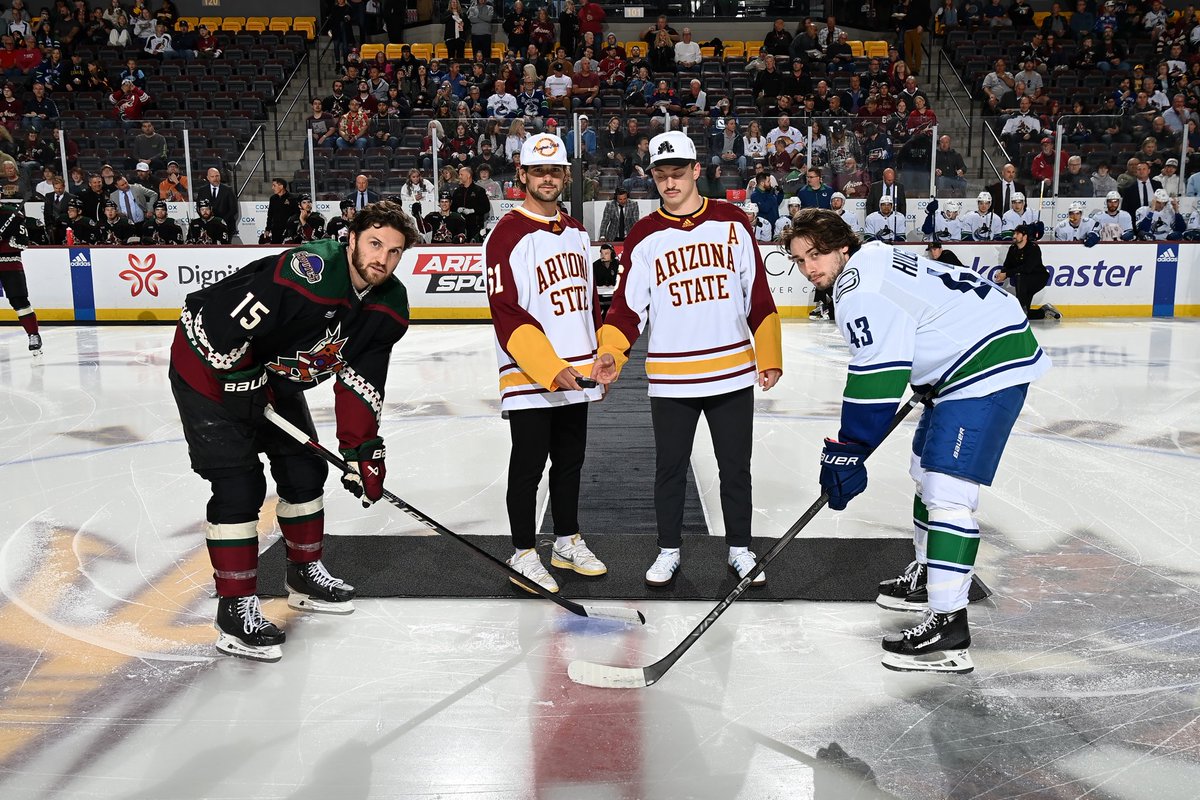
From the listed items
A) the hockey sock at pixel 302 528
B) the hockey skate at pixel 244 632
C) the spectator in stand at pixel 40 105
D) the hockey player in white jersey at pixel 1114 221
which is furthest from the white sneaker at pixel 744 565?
the spectator in stand at pixel 40 105

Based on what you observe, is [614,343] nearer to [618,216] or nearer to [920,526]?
[920,526]

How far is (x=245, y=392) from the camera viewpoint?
3346 mm

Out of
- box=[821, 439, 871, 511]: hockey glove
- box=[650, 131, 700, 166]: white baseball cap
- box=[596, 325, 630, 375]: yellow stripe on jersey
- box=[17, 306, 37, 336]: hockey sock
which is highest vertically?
box=[650, 131, 700, 166]: white baseball cap

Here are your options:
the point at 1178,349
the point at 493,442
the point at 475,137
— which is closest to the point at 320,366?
the point at 493,442

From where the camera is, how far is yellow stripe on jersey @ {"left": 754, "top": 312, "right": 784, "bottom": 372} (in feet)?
13.0

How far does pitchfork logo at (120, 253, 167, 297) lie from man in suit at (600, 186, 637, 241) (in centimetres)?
458

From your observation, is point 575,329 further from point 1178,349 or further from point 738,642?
point 1178,349

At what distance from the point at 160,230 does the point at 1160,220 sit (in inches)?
415

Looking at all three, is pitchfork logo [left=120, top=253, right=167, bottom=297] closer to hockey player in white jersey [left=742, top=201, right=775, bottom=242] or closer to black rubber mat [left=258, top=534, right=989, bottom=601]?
hockey player in white jersey [left=742, top=201, right=775, bottom=242]

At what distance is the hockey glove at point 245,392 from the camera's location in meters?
3.31

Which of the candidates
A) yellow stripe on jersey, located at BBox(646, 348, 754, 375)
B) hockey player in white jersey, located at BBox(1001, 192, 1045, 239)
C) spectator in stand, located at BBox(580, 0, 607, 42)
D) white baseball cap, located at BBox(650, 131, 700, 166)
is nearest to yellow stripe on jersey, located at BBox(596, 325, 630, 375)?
yellow stripe on jersey, located at BBox(646, 348, 754, 375)

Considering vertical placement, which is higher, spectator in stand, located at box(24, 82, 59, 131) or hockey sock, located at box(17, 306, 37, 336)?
spectator in stand, located at box(24, 82, 59, 131)

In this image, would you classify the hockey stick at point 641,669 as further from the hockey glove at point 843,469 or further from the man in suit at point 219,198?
the man in suit at point 219,198

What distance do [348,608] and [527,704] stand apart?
941 millimetres
